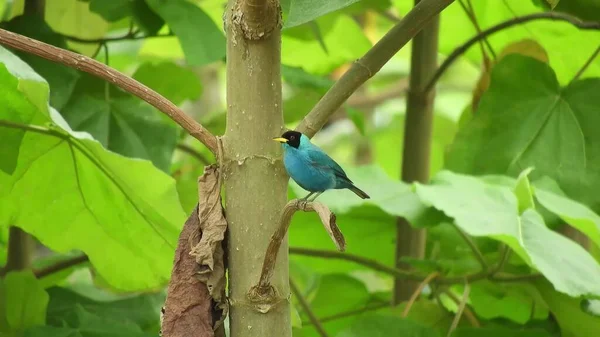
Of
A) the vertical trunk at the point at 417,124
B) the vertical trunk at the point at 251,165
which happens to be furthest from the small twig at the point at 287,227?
the vertical trunk at the point at 417,124

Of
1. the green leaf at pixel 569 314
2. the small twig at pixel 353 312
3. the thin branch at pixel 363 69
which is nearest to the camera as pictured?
the thin branch at pixel 363 69

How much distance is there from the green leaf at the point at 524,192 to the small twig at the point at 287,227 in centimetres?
30

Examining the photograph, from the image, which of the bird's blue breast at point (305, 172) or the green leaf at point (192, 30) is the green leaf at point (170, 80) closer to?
the green leaf at point (192, 30)

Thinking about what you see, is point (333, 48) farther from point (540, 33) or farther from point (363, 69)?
point (363, 69)

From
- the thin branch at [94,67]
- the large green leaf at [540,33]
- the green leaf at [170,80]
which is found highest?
the large green leaf at [540,33]

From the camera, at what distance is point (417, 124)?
0.83m

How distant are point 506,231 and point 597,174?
0.64 feet

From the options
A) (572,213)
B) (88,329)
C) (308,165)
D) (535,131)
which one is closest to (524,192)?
(572,213)

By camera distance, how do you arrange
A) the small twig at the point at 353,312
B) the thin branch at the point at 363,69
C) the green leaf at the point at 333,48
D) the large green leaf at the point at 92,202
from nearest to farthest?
the thin branch at the point at 363,69
the large green leaf at the point at 92,202
the small twig at the point at 353,312
the green leaf at the point at 333,48

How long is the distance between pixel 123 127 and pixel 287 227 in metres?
0.38

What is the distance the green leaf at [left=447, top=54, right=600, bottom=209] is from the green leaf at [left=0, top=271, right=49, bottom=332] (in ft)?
1.41

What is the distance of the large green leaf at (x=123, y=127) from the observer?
71cm

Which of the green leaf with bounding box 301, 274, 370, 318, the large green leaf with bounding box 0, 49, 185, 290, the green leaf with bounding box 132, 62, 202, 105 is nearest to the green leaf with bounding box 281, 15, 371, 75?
the green leaf with bounding box 132, 62, 202, 105

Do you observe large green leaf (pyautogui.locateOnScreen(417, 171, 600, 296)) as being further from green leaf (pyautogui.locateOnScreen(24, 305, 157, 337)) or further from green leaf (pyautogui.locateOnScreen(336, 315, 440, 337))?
green leaf (pyautogui.locateOnScreen(24, 305, 157, 337))
